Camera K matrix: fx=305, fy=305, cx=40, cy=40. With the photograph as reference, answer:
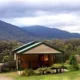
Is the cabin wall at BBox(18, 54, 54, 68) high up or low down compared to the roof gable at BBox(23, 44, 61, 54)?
down

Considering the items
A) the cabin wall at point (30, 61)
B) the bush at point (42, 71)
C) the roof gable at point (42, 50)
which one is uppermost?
the roof gable at point (42, 50)

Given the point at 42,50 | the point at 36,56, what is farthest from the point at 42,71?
the point at 36,56

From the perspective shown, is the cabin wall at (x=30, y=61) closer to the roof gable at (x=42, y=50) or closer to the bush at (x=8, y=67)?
the bush at (x=8, y=67)

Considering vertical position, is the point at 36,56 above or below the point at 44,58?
above

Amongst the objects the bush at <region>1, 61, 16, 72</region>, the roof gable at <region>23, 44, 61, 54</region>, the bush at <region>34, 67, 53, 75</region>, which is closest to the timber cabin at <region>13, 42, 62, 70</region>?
the roof gable at <region>23, 44, 61, 54</region>

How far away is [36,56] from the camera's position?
1380 inches

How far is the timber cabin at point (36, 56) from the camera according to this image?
32.7 meters

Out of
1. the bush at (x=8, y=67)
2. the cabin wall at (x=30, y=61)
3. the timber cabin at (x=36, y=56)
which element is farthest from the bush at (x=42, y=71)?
the bush at (x=8, y=67)

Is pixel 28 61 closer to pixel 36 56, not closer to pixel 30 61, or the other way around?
pixel 30 61

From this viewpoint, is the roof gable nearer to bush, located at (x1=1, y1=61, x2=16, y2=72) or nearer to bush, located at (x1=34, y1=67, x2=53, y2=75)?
bush, located at (x1=34, y1=67, x2=53, y2=75)

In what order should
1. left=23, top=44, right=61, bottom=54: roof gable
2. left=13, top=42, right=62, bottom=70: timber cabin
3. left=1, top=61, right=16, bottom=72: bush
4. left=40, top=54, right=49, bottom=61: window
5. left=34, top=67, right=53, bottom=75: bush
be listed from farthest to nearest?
left=40, top=54, right=49, bottom=61: window
left=1, top=61, right=16, bottom=72: bush
left=13, top=42, right=62, bottom=70: timber cabin
left=23, top=44, right=61, bottom=54: roof gable
left=34, top=67, right=53, bottom=75: bush

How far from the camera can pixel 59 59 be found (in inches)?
1649

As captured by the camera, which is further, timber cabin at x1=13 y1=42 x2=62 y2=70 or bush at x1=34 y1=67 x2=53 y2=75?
timber cabin at x1=13 y1=42 x2=62 y2=70

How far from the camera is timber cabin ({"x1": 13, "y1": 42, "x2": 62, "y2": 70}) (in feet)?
107
